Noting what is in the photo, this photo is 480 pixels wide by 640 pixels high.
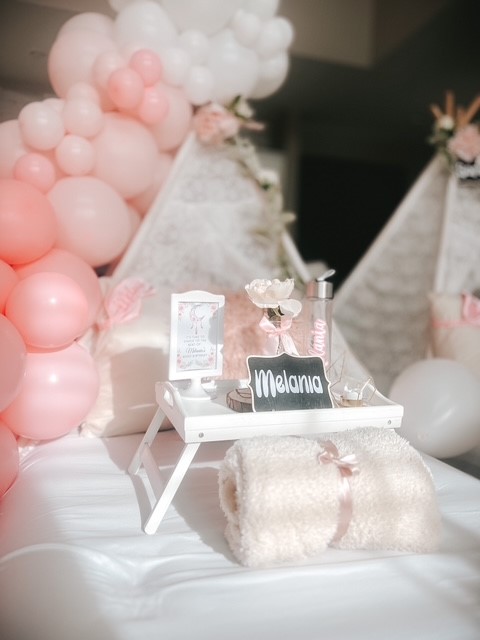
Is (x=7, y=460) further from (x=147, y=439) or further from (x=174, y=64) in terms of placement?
(x=174, y=64)

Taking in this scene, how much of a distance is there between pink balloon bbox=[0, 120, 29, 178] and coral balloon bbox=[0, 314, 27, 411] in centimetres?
57

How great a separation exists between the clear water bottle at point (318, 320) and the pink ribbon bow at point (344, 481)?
336 mm

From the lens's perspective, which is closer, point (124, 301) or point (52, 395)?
point (52, 395)

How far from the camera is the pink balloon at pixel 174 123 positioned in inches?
71.0

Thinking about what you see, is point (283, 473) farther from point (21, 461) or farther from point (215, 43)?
point (215, 43)

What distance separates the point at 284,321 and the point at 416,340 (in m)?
1.36

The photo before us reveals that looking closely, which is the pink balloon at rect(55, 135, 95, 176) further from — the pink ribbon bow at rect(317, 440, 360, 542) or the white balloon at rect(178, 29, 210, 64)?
the pink ribbon bow at rect(317, 440, 360, 542)

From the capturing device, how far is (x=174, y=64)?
69.0 inches

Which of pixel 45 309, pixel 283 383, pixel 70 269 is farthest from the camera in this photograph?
pixel 70 269

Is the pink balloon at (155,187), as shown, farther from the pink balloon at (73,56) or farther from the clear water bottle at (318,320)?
the clear water bottle at (318,320)

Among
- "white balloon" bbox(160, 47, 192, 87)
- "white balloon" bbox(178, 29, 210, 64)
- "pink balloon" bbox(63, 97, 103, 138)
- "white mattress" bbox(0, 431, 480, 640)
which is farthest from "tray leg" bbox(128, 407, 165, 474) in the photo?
"white balloon" bbox(178, 29, 210, 64)


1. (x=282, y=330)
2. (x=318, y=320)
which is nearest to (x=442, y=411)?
(x=318, y=320)

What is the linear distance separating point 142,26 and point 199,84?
246mm

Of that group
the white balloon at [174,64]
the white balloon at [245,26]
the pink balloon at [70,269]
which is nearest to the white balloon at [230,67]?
the white balloon at [245,26]
